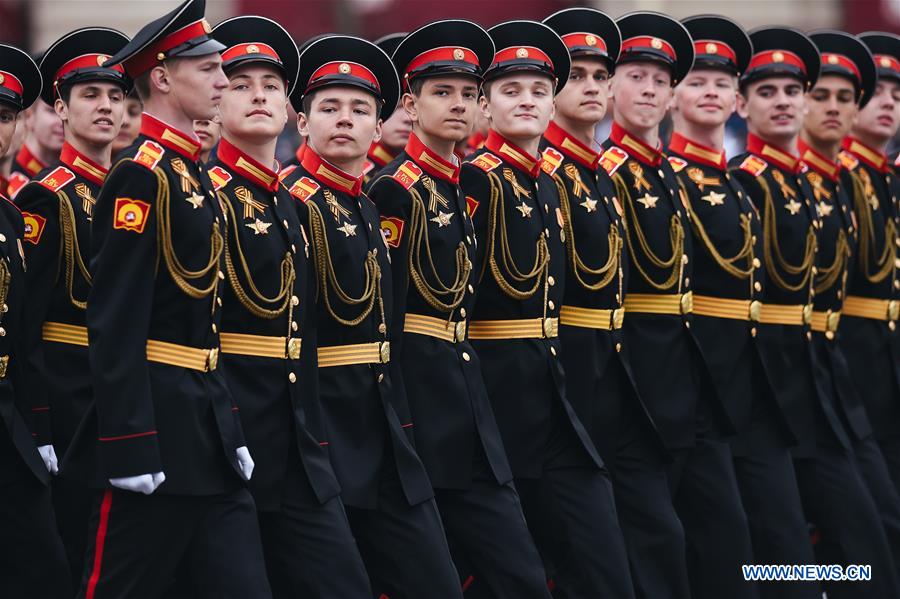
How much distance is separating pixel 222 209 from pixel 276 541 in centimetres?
113

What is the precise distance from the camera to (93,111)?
7.73 meters

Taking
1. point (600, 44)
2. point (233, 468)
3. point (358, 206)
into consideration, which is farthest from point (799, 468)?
point (233, 468)

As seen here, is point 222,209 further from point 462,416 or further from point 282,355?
point 462,416

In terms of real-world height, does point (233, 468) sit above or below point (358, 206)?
below

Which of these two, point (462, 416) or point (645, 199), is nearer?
point (462, 416)

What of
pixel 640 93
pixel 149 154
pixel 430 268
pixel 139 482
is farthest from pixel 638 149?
pixel 139 482

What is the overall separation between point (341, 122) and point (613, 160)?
5.25 ft

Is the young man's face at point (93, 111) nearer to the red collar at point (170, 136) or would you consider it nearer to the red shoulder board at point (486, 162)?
the red shoulder board at point (486, 162)

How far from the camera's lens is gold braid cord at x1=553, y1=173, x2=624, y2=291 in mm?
7453

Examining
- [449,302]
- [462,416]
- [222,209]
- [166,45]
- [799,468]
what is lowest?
[799,468]

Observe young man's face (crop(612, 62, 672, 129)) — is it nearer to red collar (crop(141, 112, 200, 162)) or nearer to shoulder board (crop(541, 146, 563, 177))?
shoulder board (crop(541, 146, 563, 177))

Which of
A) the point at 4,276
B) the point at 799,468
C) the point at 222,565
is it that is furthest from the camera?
the point at 799,468

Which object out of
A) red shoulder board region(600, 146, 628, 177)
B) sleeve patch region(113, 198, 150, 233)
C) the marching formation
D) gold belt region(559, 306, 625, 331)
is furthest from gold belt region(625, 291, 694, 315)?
sleeve patch region(113, 198, 150, 233)

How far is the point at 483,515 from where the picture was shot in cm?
677
